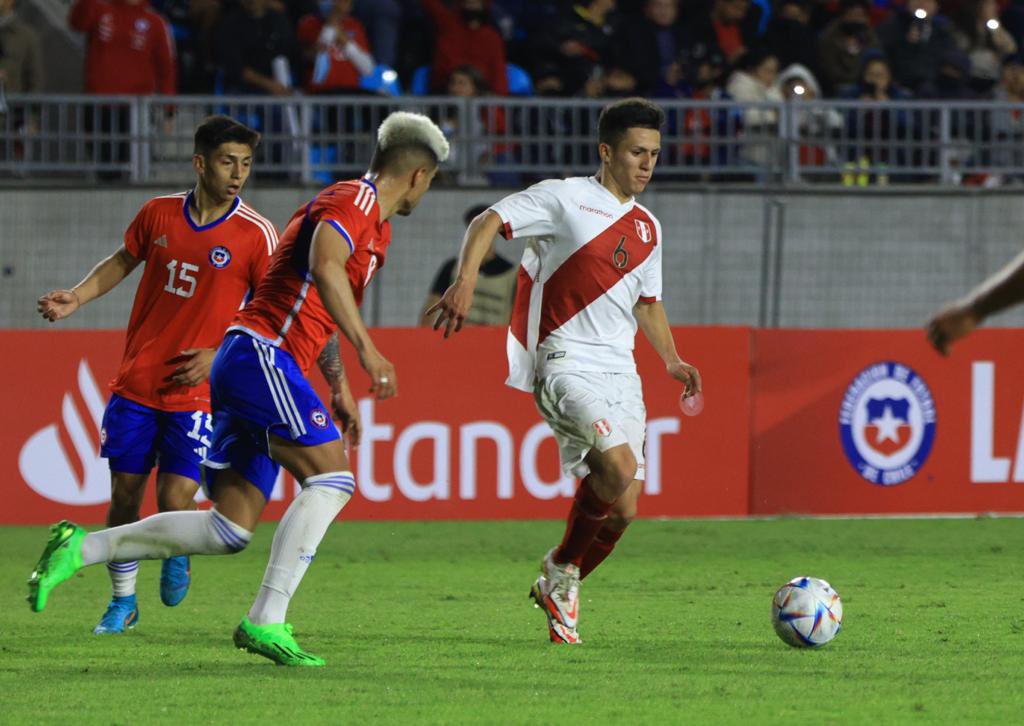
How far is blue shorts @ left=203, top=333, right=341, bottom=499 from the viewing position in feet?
21.5

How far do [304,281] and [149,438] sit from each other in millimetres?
1666

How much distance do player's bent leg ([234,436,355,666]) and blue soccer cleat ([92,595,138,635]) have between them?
4.66ft

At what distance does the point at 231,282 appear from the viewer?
25.8 feet

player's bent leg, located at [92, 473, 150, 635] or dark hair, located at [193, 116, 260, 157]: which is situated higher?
dark hair, located at [193, 116, 260, 157]

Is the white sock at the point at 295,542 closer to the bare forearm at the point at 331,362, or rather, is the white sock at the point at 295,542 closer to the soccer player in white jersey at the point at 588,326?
the bare forearm at the point at 331,362

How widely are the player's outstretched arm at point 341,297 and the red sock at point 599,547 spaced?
1901mm

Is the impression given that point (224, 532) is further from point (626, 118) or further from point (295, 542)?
point (626, 118)

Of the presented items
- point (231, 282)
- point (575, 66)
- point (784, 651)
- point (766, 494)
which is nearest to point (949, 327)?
point (784, 651)

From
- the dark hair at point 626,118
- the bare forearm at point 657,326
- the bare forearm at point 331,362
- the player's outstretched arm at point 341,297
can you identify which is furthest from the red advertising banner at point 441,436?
the player's outstretched arm at point 341,297

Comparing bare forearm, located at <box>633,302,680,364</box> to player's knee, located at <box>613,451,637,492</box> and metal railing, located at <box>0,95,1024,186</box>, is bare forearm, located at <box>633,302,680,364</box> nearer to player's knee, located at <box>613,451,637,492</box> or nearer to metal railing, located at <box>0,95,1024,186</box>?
player's knee, located at <box>613,451,637,492</box>

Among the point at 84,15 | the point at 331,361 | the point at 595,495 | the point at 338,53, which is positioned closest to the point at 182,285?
the point at 331,361

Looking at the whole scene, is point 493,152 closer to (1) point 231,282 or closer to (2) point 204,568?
(2) point 204,568

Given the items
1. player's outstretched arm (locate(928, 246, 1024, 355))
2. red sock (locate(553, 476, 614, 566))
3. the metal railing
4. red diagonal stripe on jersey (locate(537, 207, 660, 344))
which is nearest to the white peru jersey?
red diagonal stripe on jersey (locate(537, 207, 660, 344))

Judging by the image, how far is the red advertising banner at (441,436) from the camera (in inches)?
494
